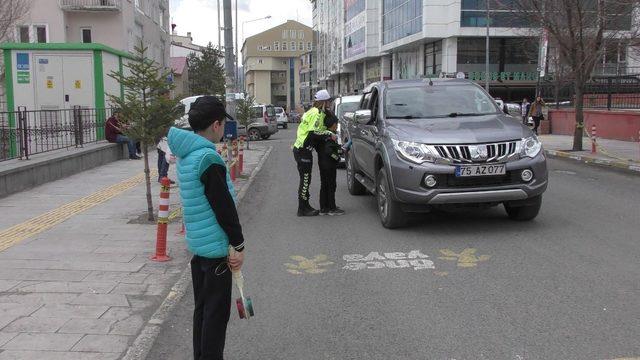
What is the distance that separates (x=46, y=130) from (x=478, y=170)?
11.2 metres

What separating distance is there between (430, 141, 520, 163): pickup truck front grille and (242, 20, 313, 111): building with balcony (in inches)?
5041

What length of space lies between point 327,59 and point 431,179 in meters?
93.5

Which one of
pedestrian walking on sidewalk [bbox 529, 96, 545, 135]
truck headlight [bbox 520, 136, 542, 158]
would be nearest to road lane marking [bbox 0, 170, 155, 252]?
truck headlight [bbox 520, 136, 542, 158]

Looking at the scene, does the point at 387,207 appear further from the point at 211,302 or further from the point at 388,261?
the point at 211,302

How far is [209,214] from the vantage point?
3494mm

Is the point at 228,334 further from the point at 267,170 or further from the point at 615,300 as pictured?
the point at 267,170

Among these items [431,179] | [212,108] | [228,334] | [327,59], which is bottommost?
[228,334]

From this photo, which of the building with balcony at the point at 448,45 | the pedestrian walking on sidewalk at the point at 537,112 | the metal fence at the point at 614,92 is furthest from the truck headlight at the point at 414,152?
the building with balcony at the point at 448,45

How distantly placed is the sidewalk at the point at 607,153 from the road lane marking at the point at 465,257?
30.4ft

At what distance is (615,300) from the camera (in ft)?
16.6

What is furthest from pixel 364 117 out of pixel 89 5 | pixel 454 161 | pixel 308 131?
pixel 89 5

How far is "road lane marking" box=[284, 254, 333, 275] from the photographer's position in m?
6.35

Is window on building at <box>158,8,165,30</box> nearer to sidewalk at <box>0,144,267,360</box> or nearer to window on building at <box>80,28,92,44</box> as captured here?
window on building at <box>80,28,92,44</box>

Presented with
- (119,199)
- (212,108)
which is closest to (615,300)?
(212,108)
